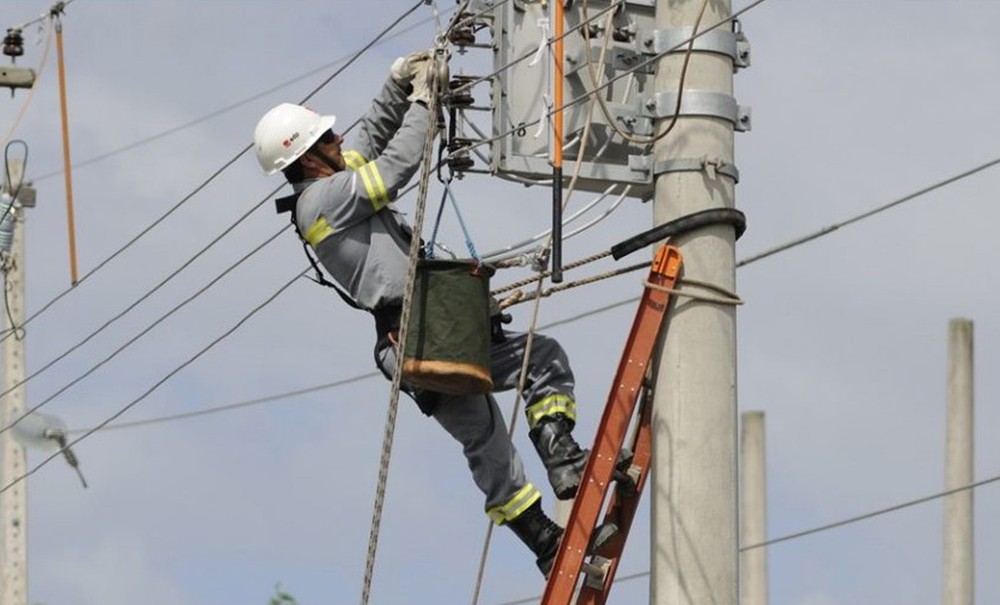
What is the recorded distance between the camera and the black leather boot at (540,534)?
918 cm

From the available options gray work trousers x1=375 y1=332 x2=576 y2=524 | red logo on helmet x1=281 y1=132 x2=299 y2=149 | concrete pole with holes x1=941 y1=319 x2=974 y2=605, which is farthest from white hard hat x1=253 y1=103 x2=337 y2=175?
concrete pole with holes x1=941 y1=319 x2=974 y2=605

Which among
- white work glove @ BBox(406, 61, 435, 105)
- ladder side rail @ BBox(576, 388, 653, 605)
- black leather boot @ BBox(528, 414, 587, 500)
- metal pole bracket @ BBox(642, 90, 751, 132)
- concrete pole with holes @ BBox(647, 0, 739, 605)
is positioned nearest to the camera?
concrete pole with holes @ BBox(647, 0, 739, 605)

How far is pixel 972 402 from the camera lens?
19.5 meters

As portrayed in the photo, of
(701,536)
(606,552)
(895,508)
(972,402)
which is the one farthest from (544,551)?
(972,402)

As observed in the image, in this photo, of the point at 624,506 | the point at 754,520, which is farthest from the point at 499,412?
the point at 754,520

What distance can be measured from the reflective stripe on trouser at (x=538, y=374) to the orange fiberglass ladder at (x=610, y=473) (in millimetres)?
429

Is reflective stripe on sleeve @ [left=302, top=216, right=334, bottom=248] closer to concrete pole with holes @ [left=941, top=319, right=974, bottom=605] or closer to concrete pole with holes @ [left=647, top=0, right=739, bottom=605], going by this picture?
concrete pole with holes @ [left=647, top=0, right=739, bottom=605]

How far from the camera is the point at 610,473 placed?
8.67 m

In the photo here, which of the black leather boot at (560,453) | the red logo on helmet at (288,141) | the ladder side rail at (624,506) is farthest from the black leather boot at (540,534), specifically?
the red logo on helmet at (288,141)

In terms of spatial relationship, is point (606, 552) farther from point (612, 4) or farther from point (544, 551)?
point (612, 4)

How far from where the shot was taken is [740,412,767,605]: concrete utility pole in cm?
2372

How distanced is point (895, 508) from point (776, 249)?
27.1 feet

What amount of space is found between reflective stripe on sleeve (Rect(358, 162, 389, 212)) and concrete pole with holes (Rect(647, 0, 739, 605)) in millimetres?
1053

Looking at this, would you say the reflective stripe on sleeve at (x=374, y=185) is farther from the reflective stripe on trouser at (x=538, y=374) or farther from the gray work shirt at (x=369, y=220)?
the reflective stripe on trouser at (x=538, y=374)
